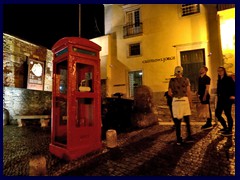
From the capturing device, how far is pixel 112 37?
16531 mm

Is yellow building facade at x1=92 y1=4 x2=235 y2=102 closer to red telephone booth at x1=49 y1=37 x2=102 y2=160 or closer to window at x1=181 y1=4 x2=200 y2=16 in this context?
window at x1=181 y1=4 x2=200 y2=16

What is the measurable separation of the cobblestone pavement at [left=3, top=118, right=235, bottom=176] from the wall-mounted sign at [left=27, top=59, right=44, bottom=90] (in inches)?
287

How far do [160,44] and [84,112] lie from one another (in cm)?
1153

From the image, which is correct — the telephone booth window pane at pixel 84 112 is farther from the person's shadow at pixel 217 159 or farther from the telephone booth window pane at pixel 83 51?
the person's shadow at pixel 217 159

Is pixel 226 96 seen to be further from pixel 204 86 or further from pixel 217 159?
pixel 217 159

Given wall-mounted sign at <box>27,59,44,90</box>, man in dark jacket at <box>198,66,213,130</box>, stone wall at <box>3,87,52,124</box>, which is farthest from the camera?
wall-mounted sign at <box>27,59,44,90</box>

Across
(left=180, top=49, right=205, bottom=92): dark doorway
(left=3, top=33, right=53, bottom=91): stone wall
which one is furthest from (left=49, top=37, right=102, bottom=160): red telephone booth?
(left=180, top=49, right=205, bottom=92): dark doorway

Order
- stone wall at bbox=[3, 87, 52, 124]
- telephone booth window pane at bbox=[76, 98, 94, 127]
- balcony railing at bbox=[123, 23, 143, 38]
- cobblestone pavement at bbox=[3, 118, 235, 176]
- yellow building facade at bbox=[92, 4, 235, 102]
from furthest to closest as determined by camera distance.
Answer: balcony railing at bbox=[123, 23, 143, 38] < yellow building facade at bbox=[92, 4, 235, 102] < stone wall at bbox=[3, 87, 52, 124] < telephone booth window pane at bbox=[76, 98, 94, 127] < cobblestone pavement at bbox=[3, 118, 235, 176]

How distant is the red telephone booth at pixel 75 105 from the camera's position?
379cm

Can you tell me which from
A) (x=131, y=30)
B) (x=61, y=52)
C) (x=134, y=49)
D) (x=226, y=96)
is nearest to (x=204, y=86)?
(x=226, y=96)

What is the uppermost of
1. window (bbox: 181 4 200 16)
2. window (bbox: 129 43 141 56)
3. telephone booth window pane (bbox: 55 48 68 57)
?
window (bbox: 181 4 200 16)

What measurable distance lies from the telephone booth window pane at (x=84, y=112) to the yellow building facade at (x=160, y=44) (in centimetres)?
974

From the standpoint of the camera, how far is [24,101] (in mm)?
10906

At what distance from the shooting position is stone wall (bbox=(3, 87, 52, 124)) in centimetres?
1021
